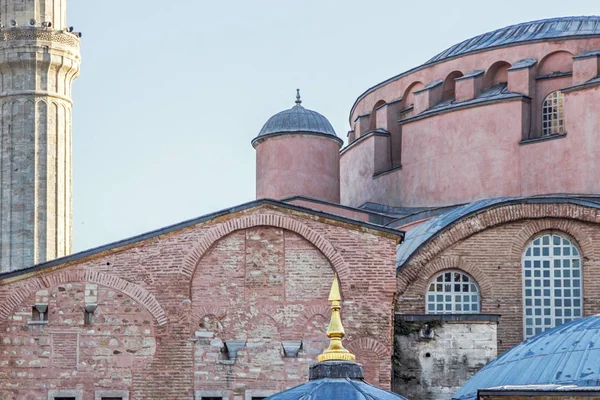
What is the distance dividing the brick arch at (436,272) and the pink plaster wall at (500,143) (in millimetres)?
3706

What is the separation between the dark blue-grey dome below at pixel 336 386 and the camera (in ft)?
68.9

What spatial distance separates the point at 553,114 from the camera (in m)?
34.7

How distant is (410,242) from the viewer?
31.5m

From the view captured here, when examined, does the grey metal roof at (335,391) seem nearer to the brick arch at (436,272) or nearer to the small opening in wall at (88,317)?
the small opening in wall at (88,317)

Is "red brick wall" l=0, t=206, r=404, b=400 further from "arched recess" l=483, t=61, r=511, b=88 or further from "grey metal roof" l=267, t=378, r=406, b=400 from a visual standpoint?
"arched recess" l=483, t=61, r=511, b=88

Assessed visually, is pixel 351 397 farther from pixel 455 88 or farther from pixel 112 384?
pixel 455 88

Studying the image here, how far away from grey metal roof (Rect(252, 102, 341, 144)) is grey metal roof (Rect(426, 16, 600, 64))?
2.56 m

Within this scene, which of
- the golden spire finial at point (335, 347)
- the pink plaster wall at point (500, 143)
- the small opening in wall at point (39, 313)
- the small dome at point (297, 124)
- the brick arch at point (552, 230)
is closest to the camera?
the golden spire finial at point (335, 347)

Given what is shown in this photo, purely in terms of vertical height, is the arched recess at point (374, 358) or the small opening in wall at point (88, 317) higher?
the small opening in wall at point (88, 317)

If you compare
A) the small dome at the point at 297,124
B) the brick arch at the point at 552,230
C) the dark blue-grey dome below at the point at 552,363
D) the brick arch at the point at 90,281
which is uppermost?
the small dome at the point at 297,124

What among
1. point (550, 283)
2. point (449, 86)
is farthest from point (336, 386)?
point (449, 86)

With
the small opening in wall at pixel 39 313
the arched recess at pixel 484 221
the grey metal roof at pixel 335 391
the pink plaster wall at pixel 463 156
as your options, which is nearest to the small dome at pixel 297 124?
the pink plaster wall at pixel 463 156

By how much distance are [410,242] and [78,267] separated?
6555 mm

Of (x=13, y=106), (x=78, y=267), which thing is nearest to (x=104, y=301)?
(x=78, y=267)
